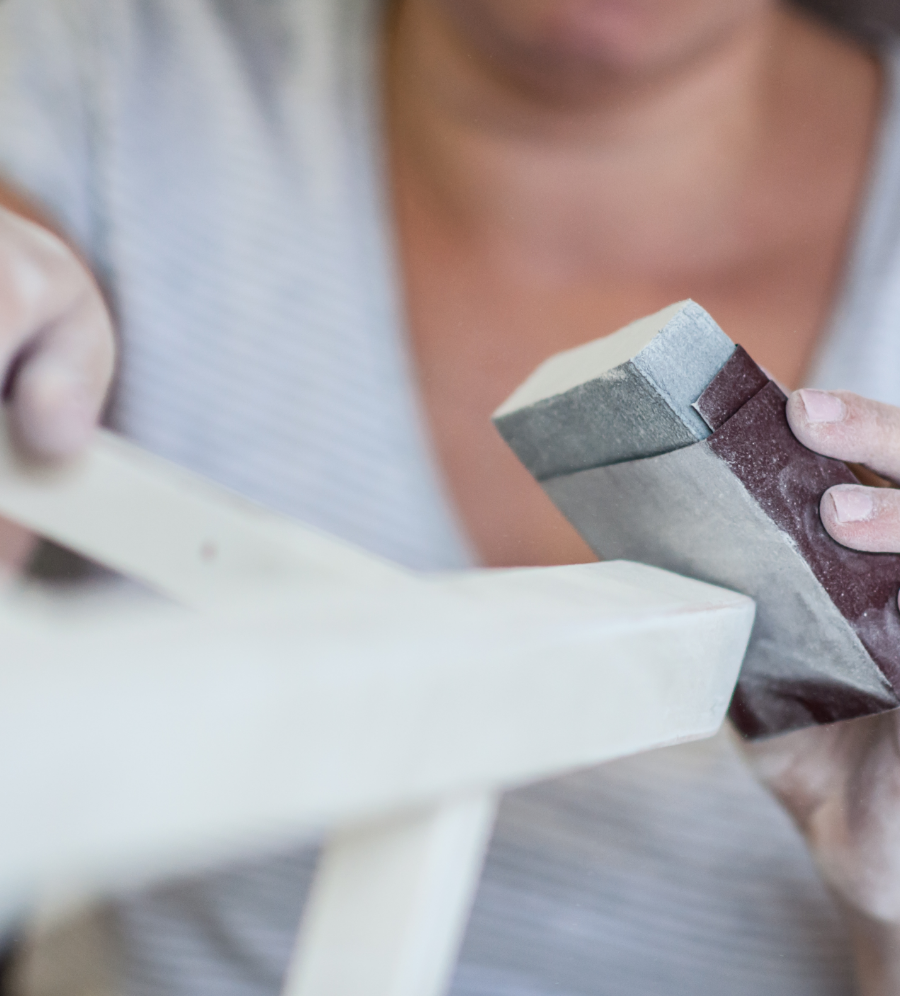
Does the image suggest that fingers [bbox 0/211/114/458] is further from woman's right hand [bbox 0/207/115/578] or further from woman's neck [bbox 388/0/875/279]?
woman's neck [bbox 388/0/875/279]

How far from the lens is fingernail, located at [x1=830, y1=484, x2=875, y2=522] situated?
9.3 inches

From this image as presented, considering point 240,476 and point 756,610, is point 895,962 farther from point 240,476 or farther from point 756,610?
point 240,476

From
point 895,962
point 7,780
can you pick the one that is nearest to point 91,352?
point 7,780

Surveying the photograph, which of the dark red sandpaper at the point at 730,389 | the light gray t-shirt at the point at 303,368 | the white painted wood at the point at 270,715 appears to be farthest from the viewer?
the light gray t-shirt at the point at 303,368

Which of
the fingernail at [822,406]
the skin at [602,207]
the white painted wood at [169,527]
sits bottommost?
the white painted wood at [169,527]

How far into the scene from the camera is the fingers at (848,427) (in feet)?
0.79

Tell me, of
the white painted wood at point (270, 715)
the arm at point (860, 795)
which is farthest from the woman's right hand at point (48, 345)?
the arm at point (860, 795)

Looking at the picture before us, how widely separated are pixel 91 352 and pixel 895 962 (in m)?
0.40

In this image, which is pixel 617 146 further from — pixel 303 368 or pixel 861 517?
pixel 861 517

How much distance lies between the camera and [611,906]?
520 mm

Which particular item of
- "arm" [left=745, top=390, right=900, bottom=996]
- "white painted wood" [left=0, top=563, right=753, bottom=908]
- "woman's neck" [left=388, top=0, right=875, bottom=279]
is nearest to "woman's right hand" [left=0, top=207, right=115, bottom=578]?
"white painted wood" [left=0, top=563, right=753, bottom=908]

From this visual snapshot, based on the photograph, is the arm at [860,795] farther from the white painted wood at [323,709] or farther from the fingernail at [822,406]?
the white painted wood at [323,709]

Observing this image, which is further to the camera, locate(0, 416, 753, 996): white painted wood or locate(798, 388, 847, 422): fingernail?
locate(798, 388, 847, 422): fingernail

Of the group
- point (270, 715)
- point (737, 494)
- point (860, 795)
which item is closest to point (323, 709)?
point (270, 715)
